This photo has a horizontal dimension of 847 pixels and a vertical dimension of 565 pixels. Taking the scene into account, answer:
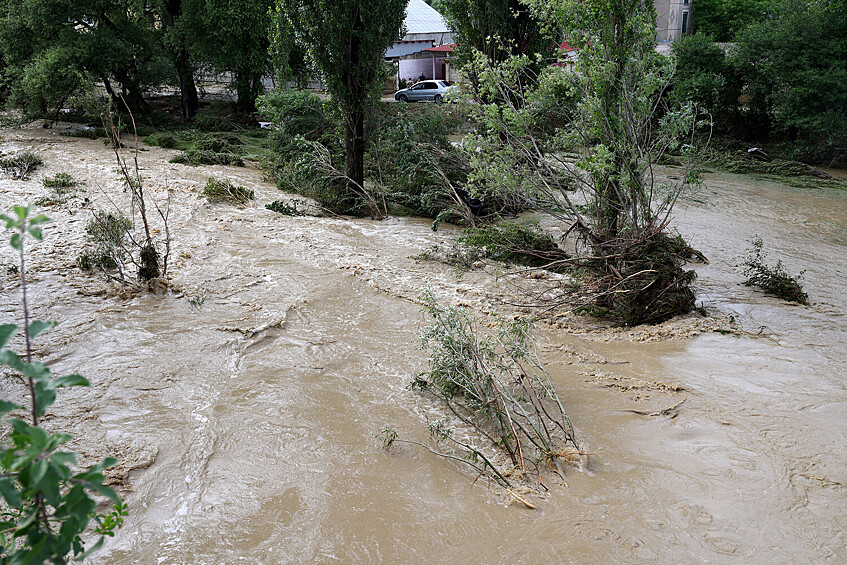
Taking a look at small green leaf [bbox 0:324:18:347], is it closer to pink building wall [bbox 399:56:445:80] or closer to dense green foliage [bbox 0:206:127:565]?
dense green foliage [bbox 0:206:127:565]

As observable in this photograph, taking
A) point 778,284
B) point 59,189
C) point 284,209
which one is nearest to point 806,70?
point 778,284

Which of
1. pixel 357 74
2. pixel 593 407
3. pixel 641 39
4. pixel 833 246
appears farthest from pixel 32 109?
pixel 833 246

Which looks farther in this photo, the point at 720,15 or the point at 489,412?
the point at 720,15

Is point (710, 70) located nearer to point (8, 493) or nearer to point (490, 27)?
point (490, 27)

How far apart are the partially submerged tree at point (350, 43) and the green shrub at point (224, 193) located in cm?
229

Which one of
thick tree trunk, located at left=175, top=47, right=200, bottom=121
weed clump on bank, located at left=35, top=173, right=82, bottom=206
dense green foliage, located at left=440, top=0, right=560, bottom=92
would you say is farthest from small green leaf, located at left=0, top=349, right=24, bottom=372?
thick tree trunk, located at left=175, top=47, right=200, bottom=121

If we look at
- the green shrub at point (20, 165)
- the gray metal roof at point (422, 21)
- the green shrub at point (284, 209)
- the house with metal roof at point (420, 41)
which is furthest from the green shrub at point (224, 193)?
the gray metal roof at point (422, 21)

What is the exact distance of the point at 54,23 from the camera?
1900cm

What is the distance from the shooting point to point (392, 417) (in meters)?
5.20

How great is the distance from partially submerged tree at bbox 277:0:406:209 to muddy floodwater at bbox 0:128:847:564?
422cm

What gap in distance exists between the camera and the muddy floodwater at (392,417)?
12.4 feet

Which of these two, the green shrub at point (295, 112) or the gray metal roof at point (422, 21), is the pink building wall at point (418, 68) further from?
the green shrub at point (295, 112)

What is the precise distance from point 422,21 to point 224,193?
984 inches

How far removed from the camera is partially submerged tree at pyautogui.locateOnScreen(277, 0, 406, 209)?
11.4 metres
